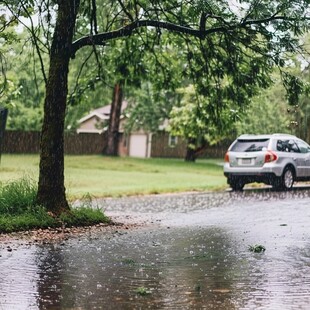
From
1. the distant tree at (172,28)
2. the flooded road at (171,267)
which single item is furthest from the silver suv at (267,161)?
the distant tree at (172,28)

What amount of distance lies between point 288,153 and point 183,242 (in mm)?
11806

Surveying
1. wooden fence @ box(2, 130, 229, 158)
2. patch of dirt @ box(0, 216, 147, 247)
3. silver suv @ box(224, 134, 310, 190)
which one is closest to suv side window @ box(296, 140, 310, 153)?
silver suv @ box(224, 134, 310, 190)

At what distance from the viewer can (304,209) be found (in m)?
15.6

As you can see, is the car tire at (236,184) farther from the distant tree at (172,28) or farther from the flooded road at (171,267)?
the distant tree at (172,28)

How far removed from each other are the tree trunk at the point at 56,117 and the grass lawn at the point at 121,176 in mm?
3490

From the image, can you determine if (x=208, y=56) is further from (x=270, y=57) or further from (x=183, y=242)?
(x=183, y=242)

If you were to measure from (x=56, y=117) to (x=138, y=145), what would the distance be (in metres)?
48.7

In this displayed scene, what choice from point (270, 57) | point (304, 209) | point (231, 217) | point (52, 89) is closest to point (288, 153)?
point (304, 209)

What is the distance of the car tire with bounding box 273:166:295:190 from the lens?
2131 centimetres

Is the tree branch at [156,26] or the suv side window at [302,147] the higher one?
the tree branch at [156,26]

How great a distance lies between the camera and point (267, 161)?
21.0 metres

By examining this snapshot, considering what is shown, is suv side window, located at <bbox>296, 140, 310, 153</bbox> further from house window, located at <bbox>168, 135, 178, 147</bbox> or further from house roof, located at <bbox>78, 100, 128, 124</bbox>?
house roof, located at <bbox>78, 100, 128, 124</bbox>

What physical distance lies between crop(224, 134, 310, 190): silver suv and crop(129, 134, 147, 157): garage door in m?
38.3

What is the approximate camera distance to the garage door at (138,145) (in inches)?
2381
